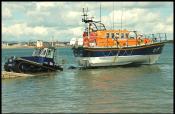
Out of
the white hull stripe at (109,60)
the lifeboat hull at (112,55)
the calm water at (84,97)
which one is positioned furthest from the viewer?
the white hull stripe at (109,60)

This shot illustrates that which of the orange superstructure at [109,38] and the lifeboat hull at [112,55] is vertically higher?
the orange superstructure at [109,38]

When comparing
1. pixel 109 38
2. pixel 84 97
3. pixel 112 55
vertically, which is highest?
pixel 109 38

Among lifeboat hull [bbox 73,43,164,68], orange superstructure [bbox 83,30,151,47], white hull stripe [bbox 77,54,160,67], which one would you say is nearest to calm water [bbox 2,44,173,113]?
lifeboat hull [bbox 73,43,164,68]

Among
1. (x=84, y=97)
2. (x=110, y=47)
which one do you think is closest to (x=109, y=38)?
(x=110, y=47)

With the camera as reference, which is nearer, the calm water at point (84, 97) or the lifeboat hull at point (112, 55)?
the calm water at point (84, 97)

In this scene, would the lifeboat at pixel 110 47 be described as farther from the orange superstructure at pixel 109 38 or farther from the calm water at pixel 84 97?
the calm water at pixel 84 97

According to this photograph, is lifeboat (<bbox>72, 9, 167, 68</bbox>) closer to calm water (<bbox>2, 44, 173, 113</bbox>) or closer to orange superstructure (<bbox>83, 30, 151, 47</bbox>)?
→ orange superstructure (<bbox>83, 30, 151, 47</bbox>)

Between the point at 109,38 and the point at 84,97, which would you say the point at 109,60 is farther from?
the point at 84,97

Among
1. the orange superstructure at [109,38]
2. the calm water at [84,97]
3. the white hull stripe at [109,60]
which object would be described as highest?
the orange superstructure at [109,38]

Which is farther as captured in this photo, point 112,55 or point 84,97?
point 112,55

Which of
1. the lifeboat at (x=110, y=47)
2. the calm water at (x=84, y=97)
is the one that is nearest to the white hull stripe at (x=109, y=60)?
the lifeboat at (x=110, y=47)

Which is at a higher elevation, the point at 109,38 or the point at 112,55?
the point at 109,38

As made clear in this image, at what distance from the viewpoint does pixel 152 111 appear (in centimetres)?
1462

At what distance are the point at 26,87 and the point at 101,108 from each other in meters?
8.81
